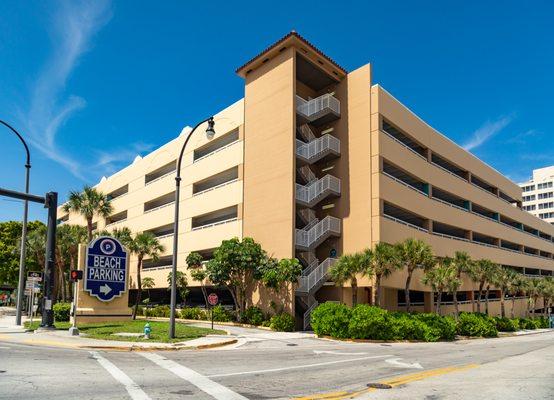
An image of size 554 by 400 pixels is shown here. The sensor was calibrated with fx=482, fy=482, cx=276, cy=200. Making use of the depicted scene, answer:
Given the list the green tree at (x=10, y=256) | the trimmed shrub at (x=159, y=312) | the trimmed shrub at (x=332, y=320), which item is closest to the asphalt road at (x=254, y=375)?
the trimmed shrub at (x=332, y=320)

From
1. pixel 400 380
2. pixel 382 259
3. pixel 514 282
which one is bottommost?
pixel 400 380

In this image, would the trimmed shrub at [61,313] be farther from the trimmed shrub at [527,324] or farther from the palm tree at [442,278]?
the trimmed shrub at [527,324]

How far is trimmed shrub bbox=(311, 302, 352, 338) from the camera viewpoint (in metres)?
27.6

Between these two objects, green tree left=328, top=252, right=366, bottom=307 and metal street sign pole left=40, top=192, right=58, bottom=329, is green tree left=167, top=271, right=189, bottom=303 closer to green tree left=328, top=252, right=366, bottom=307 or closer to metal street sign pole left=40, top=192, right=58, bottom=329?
green tree left=328, top=252, right=366, bottom=307

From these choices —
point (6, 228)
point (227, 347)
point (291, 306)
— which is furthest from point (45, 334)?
point (6, 228)

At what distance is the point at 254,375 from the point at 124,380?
3264 mm

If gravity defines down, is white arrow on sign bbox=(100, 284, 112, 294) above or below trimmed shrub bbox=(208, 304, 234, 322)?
above

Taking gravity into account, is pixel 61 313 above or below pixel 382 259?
below

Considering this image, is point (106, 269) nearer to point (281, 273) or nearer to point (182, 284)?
point (281, 273)

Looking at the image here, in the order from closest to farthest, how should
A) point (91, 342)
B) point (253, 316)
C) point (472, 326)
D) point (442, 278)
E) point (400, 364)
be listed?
point (400, 364)
point (91, 342)
point (253, 316)
point (442, 278)
point (472, 326)

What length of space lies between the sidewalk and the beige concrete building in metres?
11.4

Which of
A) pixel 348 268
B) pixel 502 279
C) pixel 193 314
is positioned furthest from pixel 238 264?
pixel 502 279

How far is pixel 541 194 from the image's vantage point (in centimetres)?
12875

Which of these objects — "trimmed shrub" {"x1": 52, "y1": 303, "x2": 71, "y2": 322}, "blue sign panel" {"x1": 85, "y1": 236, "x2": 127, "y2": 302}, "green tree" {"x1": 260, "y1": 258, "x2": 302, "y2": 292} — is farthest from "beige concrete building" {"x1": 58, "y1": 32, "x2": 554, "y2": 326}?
"trimmed shrub" {"x1": 52, "y1": 303, "x2": 71, "y2": 322}
